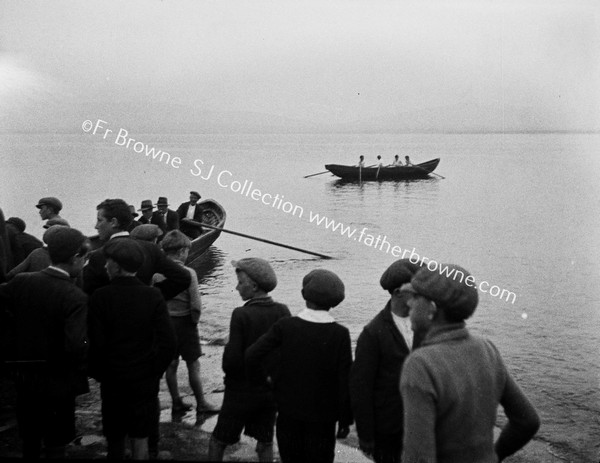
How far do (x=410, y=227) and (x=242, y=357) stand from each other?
11464 mm

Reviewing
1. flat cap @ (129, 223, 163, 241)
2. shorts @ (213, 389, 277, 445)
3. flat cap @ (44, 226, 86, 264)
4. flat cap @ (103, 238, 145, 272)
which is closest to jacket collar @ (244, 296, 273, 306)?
shorts @ (213, 389, 277, 445)

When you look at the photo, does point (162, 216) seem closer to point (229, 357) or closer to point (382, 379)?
point (229, 357)

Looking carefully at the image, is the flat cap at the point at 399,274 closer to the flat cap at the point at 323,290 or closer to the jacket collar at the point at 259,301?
the flat cap at the point at 323,290

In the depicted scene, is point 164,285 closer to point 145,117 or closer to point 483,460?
point 483,460

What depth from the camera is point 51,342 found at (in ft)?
9.78

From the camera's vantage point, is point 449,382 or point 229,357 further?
point 229,357

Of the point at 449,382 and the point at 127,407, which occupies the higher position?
the point at 449,382

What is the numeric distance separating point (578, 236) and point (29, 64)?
10664 millimetres

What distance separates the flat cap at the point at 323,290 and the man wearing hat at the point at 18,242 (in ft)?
8.61

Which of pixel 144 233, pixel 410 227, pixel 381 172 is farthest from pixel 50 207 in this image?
pixel 381 172

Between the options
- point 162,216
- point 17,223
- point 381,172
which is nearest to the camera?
point 17,223

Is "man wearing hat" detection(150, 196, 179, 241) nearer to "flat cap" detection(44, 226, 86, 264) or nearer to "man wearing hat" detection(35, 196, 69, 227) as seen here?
"man wearing hat" detection(35, 196, 69, 227)

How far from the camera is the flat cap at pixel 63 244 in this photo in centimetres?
297

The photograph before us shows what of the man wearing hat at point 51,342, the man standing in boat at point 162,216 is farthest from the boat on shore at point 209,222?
the man wearing hat at point 51,342
